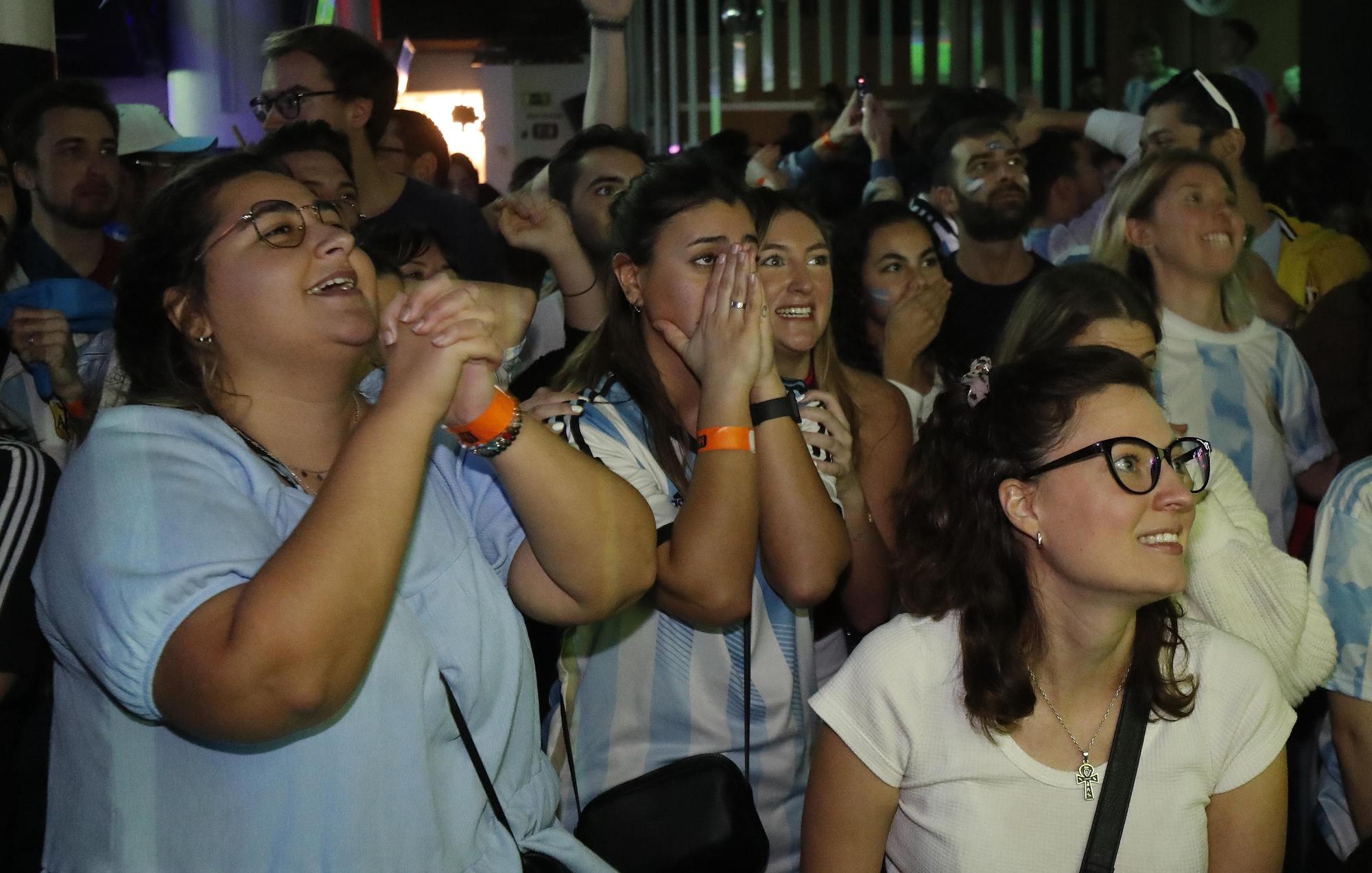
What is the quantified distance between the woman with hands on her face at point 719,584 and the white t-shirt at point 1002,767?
21 cm

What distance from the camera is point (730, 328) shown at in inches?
77.5

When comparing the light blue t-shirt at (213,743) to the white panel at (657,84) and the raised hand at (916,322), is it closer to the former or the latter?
the raised hand at (916,322)

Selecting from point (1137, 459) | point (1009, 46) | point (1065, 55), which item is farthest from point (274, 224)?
point (1065, 55)

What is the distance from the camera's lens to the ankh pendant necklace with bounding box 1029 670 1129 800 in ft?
5.76

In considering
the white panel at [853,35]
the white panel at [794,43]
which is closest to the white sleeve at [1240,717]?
the white panel at [853,35]

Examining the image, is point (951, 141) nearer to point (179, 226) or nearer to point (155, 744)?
point (179, 226)

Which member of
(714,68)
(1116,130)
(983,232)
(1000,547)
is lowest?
(1000,547)

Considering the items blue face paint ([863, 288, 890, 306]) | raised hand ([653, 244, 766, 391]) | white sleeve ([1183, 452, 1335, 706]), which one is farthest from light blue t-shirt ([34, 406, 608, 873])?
blue face paint ([863, 288, 890, 306])

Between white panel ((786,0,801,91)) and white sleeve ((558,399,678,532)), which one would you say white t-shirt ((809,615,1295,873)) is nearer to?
white sleeve ((558,399,678,532))

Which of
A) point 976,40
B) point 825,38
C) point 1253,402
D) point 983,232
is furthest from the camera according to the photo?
point 825,38

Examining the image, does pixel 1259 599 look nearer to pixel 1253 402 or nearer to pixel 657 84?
pixel 1253 402

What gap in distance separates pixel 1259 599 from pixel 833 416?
727 millimetres

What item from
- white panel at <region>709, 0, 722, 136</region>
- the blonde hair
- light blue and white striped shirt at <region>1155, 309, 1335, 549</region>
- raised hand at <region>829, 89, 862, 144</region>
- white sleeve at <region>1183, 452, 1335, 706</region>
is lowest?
white sleeve at <region>1183, 452, 1335, 706</region>

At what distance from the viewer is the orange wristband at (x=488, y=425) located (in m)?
1.50
